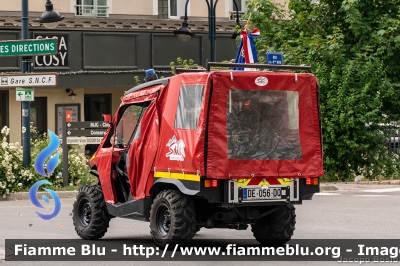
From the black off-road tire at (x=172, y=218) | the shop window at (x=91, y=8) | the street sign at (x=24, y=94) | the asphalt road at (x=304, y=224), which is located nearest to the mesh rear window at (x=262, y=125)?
the black off-road tire at (x=172, y=218)

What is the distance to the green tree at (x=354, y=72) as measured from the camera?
26.2m

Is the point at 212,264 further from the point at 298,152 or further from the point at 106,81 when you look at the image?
the point at 106,81

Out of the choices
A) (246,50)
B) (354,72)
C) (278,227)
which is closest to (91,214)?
(278,227)

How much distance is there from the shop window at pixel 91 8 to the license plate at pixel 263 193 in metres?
20.5

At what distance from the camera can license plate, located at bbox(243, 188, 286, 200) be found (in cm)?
1220

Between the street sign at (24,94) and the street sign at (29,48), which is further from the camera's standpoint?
the street sign at (24,94)

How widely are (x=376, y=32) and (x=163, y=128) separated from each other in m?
15.6

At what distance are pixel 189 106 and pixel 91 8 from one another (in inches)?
804

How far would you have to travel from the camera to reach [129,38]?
104 ft

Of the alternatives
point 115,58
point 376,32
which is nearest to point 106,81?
point 115,58

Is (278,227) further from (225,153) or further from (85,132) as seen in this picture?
(85,132)

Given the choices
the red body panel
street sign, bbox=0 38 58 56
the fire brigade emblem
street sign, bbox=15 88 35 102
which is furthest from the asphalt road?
street sign, bbox=0 38 58 56

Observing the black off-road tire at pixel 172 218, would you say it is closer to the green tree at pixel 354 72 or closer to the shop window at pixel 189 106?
the shop window at pixel 189 106

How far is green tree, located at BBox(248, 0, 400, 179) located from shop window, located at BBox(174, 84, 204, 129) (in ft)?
45.0
